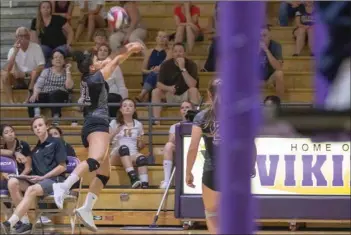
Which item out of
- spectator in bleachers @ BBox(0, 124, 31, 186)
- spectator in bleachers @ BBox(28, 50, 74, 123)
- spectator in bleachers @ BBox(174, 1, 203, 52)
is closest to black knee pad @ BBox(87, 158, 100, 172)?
spectator in bleachers @ BBox(0, 124, 31, 186)

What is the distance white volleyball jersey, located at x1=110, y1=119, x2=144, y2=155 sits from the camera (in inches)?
480

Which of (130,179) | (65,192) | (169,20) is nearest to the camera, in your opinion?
(65,192)

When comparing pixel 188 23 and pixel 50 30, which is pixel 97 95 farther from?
pixel 50 30

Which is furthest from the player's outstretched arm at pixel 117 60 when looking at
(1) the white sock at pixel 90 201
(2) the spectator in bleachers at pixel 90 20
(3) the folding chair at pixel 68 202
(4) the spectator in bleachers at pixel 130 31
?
(2) the spectator in bleachers at pixel 90 20

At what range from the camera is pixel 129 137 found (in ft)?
40.1

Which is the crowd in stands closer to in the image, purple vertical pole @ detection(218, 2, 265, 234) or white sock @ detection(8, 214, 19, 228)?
white sock @ detection(8, 214, 19, 228)

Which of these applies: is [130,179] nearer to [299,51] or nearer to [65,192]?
[65,192]

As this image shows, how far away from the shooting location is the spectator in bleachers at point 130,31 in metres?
14.2

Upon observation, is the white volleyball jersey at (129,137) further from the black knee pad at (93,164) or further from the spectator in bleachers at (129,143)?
the black knee pad at (93,164)

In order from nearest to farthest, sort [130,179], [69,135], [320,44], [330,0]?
1. [330,0]
2. [320,44]
3. [130,179]
4. [69,135]

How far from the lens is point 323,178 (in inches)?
452

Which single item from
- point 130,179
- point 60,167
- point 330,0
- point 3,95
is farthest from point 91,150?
point 330,0

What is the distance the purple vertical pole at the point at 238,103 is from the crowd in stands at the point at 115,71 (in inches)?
331

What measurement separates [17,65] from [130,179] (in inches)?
127
